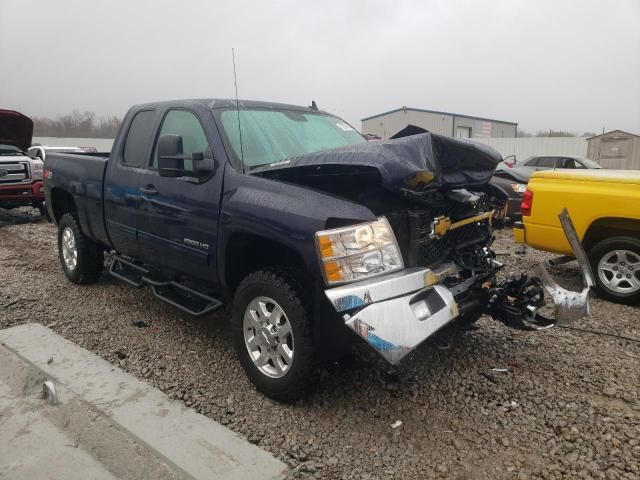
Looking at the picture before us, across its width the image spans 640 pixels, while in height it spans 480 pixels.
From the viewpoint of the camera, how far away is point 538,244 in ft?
18.3

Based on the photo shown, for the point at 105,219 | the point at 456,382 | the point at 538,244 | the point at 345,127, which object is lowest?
the point at 456,382

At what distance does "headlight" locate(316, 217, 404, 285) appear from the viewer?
104 inches

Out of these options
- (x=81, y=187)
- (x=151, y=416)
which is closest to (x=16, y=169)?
(x=81, y=187)

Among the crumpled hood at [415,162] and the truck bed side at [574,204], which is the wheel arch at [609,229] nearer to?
the truck bed side at [574,204]

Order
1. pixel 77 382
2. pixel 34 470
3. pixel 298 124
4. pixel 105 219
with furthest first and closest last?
pixel 105 219 < pixel 298 124 < pixel 77 382 < pixel 34 470

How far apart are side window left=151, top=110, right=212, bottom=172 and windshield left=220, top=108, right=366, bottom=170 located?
23 centimetres

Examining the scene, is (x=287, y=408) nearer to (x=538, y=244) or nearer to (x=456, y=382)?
(x=456, y=382)

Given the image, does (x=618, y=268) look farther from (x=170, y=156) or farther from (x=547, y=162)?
(x=547, y=162)

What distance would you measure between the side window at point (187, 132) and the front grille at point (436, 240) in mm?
1610

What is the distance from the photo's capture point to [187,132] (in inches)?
154

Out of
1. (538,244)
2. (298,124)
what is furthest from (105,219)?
(538,244)

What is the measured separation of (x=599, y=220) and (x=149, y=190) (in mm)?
4503

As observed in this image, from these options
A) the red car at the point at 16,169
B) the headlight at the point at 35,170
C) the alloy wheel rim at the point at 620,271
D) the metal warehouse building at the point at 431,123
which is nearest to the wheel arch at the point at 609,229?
the alloy wheel rim at the point at 620,271

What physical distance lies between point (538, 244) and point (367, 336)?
3.83m
